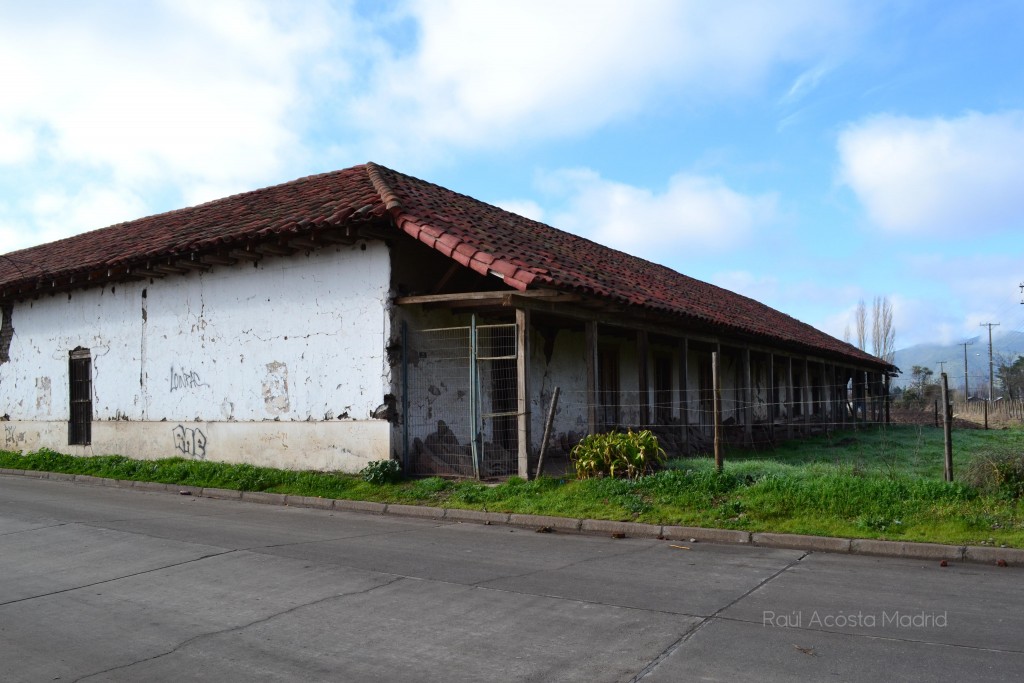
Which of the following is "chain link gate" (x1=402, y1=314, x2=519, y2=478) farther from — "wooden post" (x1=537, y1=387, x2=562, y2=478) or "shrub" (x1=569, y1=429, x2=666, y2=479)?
"shrub" (x1=569, y1=429, x2=666, y2=479)

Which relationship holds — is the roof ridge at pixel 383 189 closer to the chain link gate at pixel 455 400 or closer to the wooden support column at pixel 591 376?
the chain link gate at pixel 455 400

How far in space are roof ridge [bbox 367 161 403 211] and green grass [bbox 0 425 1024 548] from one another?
153 inches

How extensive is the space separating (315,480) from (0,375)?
10.7 metres

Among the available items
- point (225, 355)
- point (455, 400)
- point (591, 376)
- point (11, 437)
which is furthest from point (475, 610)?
point (11, 437)

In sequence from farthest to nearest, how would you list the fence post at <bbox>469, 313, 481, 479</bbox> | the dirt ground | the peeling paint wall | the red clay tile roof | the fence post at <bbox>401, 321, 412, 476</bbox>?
the dirt ground < the peeling paint wall < the fence post at <bbox>401, 321, 412, 476</bbox> < the fence post at <bbox>469, 313, 481, 479</bbox> < the red clay tile roof

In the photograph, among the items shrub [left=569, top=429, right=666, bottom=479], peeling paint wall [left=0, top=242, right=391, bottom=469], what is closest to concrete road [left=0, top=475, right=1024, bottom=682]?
shrub [left=569, top=429, right=666, bottom=479]

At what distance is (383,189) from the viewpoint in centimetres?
1259

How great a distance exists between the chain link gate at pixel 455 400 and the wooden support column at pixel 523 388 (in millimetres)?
242

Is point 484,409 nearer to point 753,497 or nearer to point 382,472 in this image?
point 382,472

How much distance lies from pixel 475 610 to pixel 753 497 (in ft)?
15.3

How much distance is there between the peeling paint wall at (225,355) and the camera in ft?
39.4

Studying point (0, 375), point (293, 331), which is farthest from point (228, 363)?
point (0, 375)

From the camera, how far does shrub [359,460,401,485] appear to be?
1127 centimetres

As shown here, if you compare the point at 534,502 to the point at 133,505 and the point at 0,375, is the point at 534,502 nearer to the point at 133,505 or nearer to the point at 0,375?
the point at 133,505
